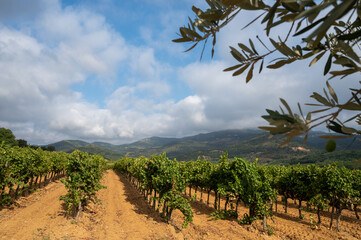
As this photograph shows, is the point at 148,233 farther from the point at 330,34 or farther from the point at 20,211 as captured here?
the point at 330,34

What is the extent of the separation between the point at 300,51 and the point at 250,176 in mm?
11981

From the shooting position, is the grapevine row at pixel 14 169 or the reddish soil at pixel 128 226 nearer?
the reddish soil at pixel 128 226

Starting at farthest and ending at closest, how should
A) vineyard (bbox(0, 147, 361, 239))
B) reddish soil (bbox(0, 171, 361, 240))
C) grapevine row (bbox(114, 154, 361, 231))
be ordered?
grapevine row (bbox(114, 154, 361, 231)) → vineyard (bbox(0, 147, 361, 239)) → reddish soil (bbox(0, 171, 361, 240))

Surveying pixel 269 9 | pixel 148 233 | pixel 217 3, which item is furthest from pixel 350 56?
pixel 148 233

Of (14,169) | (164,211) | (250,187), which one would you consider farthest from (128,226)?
(14,169)

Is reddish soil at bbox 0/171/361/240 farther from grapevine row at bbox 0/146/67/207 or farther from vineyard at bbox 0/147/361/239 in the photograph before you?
grapevine row at bbox 0/146/67/207

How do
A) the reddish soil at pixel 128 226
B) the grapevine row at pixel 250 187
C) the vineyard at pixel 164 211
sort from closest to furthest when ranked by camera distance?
the reddish soil at pixel 128 226, the vineyard at pixel 164 211, the grapevine row at pixel 250 187

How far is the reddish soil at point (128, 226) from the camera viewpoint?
9.24 m

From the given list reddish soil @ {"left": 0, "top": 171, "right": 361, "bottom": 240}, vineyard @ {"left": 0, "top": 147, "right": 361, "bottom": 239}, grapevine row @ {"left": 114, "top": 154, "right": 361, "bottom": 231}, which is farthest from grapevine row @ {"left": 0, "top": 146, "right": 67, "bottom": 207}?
grapevine row @ {"left": 114, "top": 154, "right": 361, "bottom": 231}

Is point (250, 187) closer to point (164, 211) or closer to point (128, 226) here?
point (164, 211)

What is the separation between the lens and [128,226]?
36.4 ft

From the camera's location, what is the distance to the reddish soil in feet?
30.3

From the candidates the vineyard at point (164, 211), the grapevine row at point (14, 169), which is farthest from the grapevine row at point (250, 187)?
the grapevine row at point (14, 169)

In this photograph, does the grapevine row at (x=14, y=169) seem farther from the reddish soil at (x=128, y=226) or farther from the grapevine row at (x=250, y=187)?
the grapevine row at (x=250, y=187)
